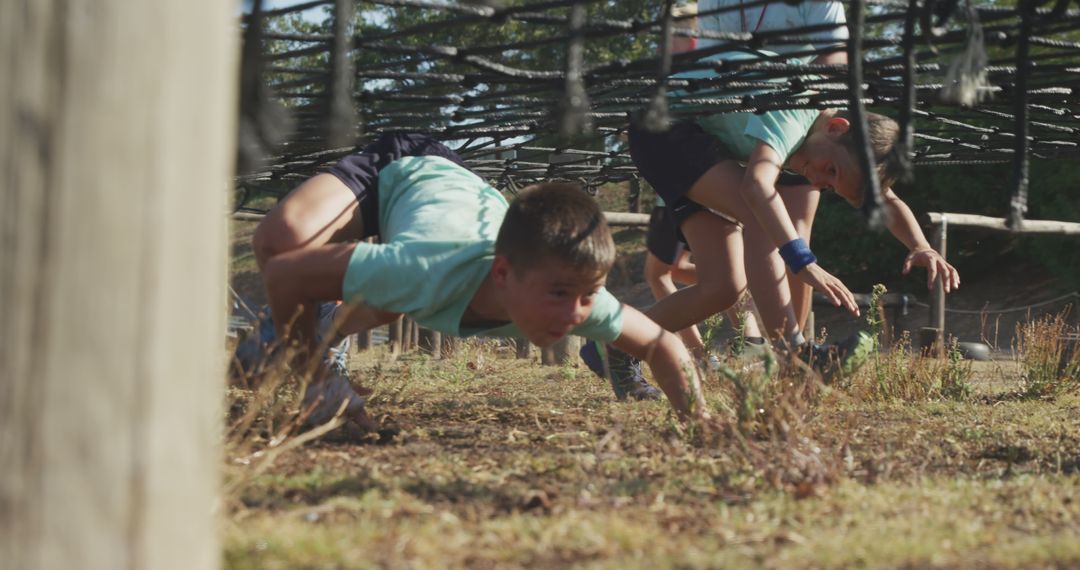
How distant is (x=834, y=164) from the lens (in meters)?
4.16

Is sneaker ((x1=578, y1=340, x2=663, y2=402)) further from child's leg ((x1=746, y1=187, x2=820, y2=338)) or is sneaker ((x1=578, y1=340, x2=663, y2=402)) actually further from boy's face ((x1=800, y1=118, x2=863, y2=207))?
boy's face ((x1=800, y1=118, x2=863, y2=207))

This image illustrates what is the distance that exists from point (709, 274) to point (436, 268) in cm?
174

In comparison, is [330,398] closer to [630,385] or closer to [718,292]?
[630,385]

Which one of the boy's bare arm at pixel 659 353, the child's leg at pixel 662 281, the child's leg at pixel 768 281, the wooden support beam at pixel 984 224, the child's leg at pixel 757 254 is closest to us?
the boy's bare arm at pixel 659 353

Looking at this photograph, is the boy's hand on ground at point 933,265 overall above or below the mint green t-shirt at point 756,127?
below

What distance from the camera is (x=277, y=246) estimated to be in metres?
3.36

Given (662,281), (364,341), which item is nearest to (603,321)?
(662,281)

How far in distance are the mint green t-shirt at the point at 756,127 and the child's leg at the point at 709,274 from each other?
1.02ft

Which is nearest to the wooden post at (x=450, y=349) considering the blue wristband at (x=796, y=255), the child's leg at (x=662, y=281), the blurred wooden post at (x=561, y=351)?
the blurred wooden post at (x=561, y=351)

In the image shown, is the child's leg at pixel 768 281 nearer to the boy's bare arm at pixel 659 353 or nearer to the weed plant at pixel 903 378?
the weed plant at pixel 903 378

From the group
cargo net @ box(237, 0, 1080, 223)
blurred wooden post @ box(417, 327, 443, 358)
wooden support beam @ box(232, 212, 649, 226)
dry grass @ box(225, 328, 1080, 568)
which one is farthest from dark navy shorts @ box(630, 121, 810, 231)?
blurred wooden post @ box(417, 327, 443, 358)

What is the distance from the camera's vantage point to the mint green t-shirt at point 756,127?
4133mm

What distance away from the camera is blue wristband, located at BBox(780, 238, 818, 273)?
3713 mm

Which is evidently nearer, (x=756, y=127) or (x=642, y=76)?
(x=642, y=76)
